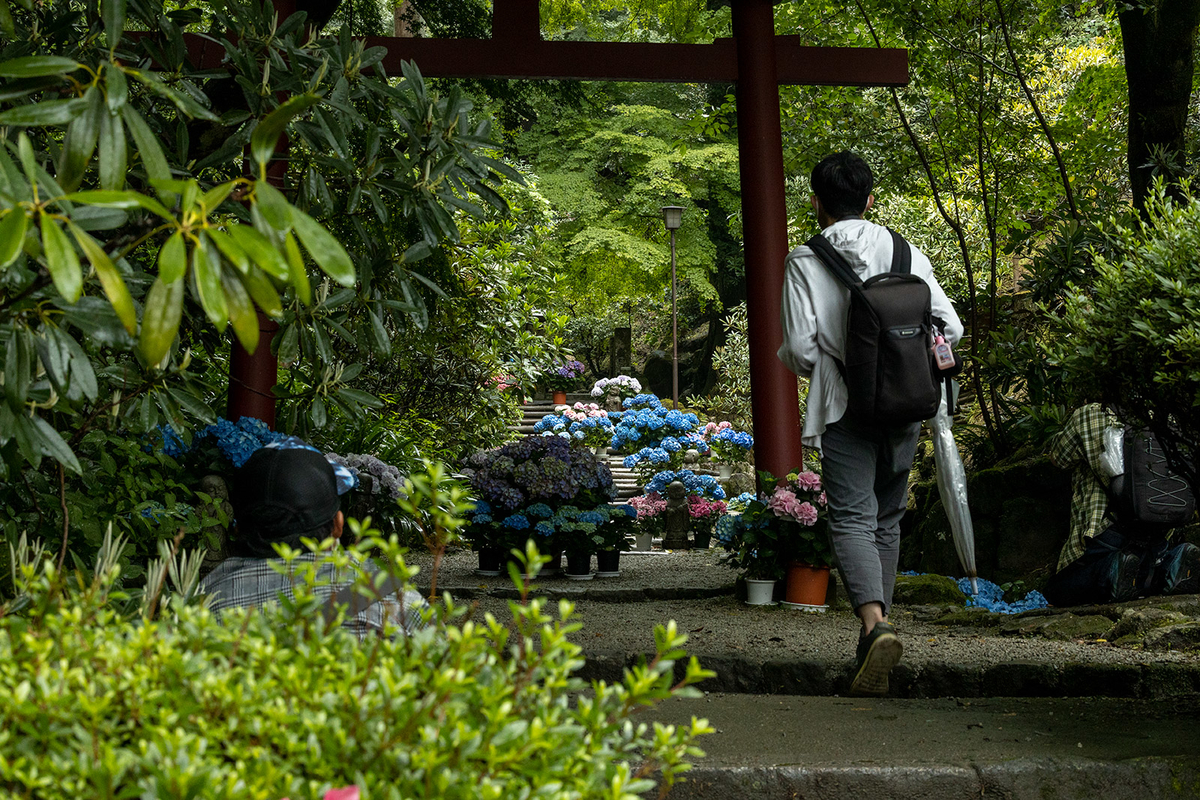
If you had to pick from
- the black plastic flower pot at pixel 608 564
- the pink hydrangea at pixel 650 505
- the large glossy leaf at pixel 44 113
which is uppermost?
the large glossy leaf at pixel 44 113

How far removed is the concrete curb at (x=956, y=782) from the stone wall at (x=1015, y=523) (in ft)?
14.7

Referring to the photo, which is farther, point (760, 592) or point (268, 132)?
point (760, 592)

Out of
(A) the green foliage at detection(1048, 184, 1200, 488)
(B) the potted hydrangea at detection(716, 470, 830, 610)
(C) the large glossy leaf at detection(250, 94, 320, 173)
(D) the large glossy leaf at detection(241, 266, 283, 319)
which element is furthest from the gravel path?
(C) the large glossy leaf at detection(250, 94, 320, 173)

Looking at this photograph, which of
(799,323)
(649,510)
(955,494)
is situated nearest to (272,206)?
(799,323)

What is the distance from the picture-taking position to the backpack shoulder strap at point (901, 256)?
359 centimetres

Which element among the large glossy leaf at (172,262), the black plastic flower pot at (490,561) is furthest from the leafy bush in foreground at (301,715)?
the black plastic flower pot at (490,561)

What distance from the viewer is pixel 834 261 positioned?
3.59 m

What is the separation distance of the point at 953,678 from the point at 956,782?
110cm

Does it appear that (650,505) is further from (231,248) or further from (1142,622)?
(231,248)

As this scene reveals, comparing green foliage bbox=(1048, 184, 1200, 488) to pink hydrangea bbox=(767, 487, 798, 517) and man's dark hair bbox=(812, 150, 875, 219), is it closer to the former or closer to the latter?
man's dark hair bbox=(812, 150, 875, 219)

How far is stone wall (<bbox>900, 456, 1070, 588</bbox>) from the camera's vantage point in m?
7.13

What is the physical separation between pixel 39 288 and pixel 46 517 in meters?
2.10

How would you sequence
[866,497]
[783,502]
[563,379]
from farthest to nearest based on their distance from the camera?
[563,379]
[783,502]
[866,497]

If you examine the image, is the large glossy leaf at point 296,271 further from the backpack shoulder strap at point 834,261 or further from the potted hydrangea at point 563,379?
the potted hydrangea at point 563,379
